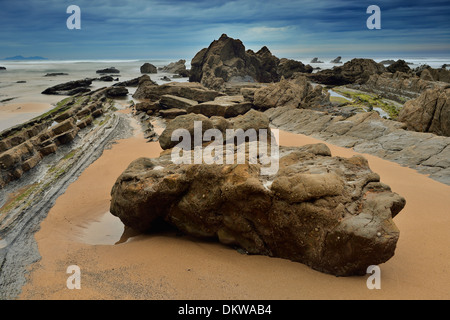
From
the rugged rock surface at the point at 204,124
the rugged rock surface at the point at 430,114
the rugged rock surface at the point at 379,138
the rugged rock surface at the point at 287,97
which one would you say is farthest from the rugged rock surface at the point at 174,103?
the rugged rock surface at the point at 204,124

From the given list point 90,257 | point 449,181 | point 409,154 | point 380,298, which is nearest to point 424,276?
point 380,298

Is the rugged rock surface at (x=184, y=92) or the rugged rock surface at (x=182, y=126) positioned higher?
the rugged rock surface at (x=184, y=92)

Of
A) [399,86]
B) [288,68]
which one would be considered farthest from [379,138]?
[288,68]

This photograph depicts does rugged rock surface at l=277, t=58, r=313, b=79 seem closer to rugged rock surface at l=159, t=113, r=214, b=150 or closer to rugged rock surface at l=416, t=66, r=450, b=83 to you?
rugged rock surface at l=416, t=66, r=450, b=83

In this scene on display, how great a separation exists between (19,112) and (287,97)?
69.4 ft

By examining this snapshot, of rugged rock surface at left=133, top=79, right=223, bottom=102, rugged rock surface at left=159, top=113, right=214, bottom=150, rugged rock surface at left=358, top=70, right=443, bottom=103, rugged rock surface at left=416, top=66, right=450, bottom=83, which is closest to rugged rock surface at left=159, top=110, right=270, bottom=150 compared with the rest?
rugged rock surface at left=159, top=113, right=214, bottom=150

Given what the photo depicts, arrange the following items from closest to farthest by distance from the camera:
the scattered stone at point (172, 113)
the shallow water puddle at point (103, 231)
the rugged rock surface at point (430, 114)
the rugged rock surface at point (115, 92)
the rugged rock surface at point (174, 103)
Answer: the shallow water puddle at point (103, 231)
the rugged rock surface at point (430, 114)
the scattered stone at point (172, 113)
the rugged rock surface at point (174, 103)
the rugged rock surface at point (115, 92)

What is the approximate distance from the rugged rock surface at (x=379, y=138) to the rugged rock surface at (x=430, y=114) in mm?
958

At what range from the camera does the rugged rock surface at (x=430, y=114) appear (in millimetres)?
13969

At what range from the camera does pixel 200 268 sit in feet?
15.9

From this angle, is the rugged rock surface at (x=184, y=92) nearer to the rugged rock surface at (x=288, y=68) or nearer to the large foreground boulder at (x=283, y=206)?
the large foreground boulder at (x=283, y=206)

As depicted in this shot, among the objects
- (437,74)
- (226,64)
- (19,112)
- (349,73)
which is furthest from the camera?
(349,73)

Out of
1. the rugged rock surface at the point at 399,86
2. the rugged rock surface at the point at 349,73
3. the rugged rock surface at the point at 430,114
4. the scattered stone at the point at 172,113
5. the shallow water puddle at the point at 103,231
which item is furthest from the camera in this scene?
the rugged rock surface at the point at 349,73

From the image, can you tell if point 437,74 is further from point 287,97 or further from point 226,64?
point 226,64
